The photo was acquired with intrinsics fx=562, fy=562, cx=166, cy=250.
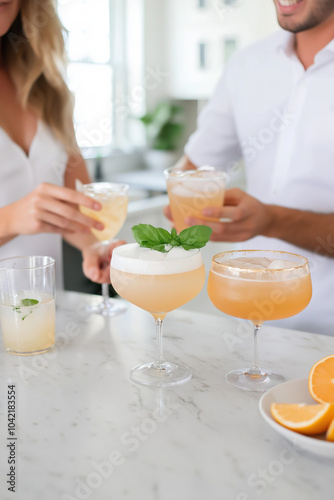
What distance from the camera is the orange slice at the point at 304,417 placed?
0.75 m

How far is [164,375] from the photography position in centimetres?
104

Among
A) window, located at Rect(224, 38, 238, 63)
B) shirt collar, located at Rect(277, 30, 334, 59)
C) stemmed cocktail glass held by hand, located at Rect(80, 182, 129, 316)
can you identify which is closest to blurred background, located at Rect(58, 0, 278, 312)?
window, located at Rect(224, 38, 238, 63)

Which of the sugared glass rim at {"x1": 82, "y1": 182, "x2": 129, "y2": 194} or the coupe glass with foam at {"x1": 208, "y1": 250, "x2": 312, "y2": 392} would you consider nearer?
the coupe glass with foam at {"x1": 208, "y1": 250, "x2": 312, "y2": 392}

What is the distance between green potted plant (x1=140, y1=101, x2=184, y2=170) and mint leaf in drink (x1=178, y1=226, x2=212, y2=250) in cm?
Result: 366

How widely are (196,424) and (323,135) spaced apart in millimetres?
1196

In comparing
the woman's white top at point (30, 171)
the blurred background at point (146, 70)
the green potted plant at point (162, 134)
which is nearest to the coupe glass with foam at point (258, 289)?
the woman's white top at point (30, 171)

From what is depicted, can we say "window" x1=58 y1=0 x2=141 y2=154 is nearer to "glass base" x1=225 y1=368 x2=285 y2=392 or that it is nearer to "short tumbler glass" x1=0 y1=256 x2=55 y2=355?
"short tumbler glass" x1=0 y1=256 x2=55 y2=355

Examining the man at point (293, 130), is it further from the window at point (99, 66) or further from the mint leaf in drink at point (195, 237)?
the window at point (99, 66)

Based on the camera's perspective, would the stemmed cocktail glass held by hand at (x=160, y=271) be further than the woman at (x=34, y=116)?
No

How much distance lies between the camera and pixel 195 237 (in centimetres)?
101

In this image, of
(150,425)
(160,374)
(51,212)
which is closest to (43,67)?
(51,212)

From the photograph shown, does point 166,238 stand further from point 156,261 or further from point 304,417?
point 304,417

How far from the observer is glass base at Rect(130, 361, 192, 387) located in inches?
39.9

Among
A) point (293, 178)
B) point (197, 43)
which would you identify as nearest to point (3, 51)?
point (293, 178)
